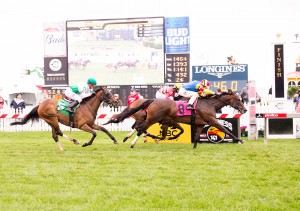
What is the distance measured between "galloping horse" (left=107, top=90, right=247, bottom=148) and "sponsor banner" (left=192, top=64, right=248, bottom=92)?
1114 centimetres

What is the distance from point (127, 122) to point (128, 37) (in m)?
14.6

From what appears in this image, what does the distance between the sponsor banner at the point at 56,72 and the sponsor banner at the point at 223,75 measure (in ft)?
43.3

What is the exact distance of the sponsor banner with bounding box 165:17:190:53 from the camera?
35.5 metres

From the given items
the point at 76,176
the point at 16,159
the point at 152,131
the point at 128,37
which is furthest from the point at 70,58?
the point at 76,176

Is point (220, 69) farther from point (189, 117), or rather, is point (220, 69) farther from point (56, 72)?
point (189, 117)

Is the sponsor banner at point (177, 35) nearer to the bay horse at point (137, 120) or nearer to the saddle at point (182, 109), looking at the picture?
the bay horse at point (137, 120)

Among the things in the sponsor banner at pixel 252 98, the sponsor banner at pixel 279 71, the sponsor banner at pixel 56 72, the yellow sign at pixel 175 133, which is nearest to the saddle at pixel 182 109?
the yellow sign at pixel 175 133

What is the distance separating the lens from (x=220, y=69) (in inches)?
1071

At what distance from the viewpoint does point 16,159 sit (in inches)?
425

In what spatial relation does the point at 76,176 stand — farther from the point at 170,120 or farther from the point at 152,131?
the point at 152,131

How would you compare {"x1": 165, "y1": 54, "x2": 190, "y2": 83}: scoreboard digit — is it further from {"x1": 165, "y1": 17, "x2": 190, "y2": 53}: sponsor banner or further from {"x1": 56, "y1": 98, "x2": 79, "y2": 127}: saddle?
{"x1": 56, "y1": 98, "x2": 79, "y2": 127}: saddle

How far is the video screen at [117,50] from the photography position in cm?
3691

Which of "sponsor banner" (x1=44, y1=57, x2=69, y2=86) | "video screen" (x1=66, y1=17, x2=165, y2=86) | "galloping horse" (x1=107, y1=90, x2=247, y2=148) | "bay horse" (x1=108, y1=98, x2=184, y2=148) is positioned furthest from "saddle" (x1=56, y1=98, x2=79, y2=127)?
"sponsor banner" (x1=44, y1=57, x2=69, y2=86)

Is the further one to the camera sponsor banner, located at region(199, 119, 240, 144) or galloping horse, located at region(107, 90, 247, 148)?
sponsor banner, located at region(199, 119, 240, 144)
